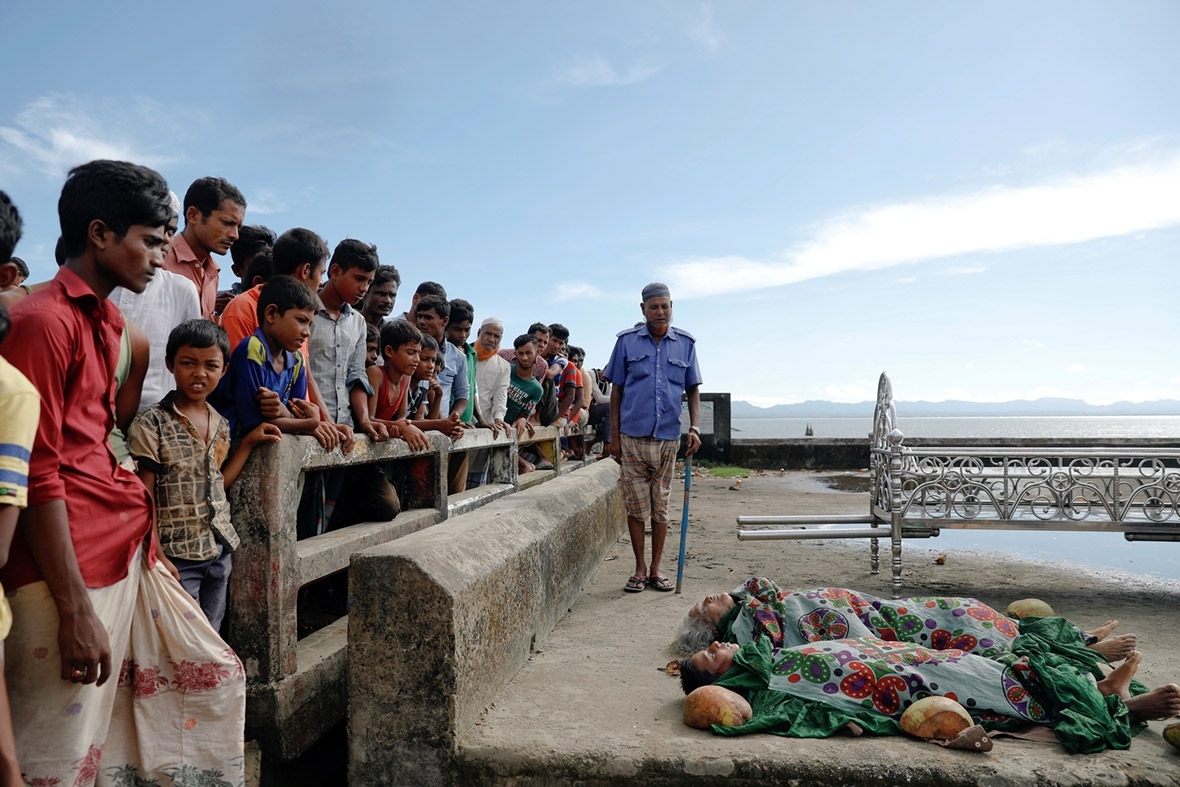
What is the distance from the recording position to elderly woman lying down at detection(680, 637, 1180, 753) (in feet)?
8.22

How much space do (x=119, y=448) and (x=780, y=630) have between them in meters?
2.45

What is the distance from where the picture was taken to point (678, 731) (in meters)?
2.56

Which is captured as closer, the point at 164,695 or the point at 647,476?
the point at 164,695

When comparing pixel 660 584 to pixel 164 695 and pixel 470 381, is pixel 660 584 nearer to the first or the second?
pixel 470 381

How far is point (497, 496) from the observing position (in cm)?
517

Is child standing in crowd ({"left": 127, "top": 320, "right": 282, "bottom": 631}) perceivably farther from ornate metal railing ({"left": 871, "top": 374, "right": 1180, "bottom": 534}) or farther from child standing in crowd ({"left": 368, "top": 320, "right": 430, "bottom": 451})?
ornate metal railing ({"left": 871, "top": 374, "right": 1180, "bottom": 534})

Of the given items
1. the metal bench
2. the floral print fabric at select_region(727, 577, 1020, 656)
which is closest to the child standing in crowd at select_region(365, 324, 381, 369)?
the floral print fabric at select_region(727, 577, 1020, 656)

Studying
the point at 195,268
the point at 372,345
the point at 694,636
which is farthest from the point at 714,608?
the point at 195,268

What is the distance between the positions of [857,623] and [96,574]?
8.77 ft

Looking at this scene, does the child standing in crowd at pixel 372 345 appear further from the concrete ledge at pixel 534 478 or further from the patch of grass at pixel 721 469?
the patch of grass at pixel 721 469

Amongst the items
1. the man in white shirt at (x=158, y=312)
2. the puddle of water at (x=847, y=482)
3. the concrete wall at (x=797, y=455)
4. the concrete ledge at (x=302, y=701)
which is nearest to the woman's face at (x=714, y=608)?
the concrete ledge at (x=302, y=701)

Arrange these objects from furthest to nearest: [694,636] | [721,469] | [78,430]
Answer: [721,469] → [694,636] → [78,430]

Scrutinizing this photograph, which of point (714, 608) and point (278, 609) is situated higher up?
point (278, 609)

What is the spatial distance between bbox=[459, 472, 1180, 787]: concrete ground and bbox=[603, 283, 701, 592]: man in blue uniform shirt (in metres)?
0.50
